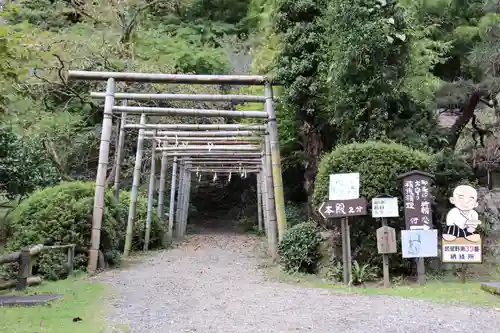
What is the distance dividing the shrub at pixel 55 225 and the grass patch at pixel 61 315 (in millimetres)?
1127

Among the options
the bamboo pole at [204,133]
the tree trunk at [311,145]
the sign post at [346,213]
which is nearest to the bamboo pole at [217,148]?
the bamboo pole at [204,133]

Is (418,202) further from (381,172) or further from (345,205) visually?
(345,205)

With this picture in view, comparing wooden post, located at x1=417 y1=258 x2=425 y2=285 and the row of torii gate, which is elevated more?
the row of torii gate

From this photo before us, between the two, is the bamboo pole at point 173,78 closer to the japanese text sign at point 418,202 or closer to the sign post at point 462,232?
the japanese text sign at point 418,202

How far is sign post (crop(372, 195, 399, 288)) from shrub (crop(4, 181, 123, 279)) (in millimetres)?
4958

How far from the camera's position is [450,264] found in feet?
25.2

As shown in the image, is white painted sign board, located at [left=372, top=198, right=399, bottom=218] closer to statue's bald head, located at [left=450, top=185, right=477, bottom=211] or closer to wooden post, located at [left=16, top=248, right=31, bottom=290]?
statue's bald head, located at [left=450, top=185, right=477, bottom=211]

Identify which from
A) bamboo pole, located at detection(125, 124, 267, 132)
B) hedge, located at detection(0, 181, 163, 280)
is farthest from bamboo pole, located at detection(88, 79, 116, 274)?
bamboo pole, located at detection(125, 124, 267, 132)

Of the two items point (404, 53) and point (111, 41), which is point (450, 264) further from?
point (111, 41)

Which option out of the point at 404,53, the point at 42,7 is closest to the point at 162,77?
the point at 404,53

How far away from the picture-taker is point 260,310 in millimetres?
5500

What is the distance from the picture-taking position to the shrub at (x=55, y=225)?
7.93 meters

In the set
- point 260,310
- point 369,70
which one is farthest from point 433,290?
point 369,70

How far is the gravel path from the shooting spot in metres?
4.70
